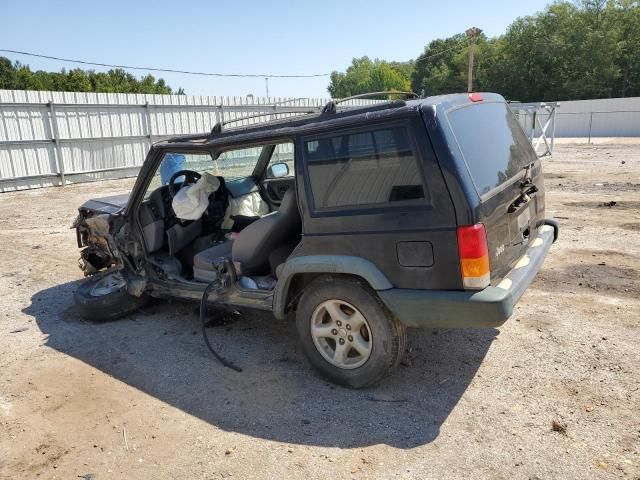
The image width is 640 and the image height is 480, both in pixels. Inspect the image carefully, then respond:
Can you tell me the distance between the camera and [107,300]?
4871 mm

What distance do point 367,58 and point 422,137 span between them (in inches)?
4327

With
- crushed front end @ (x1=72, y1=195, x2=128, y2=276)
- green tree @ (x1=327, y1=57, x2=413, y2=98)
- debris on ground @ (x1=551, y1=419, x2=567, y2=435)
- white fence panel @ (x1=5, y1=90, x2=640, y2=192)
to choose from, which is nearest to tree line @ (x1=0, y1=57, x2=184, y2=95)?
white fence panel @ (x1=5, y1=90, x2=640, y2=192)

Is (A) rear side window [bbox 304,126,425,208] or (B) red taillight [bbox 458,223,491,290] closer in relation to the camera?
(B) red taillight [bbox 458,223,491,290]

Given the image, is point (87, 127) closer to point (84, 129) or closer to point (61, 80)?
point (84, 129)

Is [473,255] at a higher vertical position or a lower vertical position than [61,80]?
lower

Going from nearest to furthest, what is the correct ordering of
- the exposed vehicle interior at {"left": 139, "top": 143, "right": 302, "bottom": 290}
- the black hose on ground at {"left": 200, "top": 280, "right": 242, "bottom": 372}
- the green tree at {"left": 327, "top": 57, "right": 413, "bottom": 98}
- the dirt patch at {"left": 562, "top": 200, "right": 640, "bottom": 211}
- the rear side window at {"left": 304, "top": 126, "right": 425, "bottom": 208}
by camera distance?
the rear side window at {"left": 304, "top": 126, "right": 425, "bottom": 208} → the black hose on ground at {"left": 200, "top": 280, "right": 242, "bottom": 372} → the exposed vehicle interior at {"left": 139, "top": 143, "right": 302, "bottom": 290} → the dirt patch at {"left": 562, "top": 200, "right": 640, "bottom": 211} → the green tree at {"left": 327, "top": 57, "right": 413, "bottom": 98}

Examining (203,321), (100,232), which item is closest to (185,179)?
(100,232)

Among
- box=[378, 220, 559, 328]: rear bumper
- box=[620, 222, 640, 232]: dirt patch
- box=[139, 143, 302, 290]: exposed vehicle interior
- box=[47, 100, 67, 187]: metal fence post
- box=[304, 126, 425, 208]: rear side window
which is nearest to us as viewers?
box=[378, 220, 559, 328]: rear bumper

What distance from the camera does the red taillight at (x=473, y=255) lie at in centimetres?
287

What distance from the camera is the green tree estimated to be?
9300cm

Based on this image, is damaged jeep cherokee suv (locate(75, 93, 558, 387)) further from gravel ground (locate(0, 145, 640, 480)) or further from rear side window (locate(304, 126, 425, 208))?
gravel ground (locate(0, 145, 640, 480))

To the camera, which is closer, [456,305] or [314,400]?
[456,305]

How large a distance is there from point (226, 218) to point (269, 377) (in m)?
1.95

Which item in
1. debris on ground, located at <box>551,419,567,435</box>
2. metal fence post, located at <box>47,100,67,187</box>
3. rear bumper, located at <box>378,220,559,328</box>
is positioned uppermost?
metal fence post, located at <box>47,100,67,187</box>
